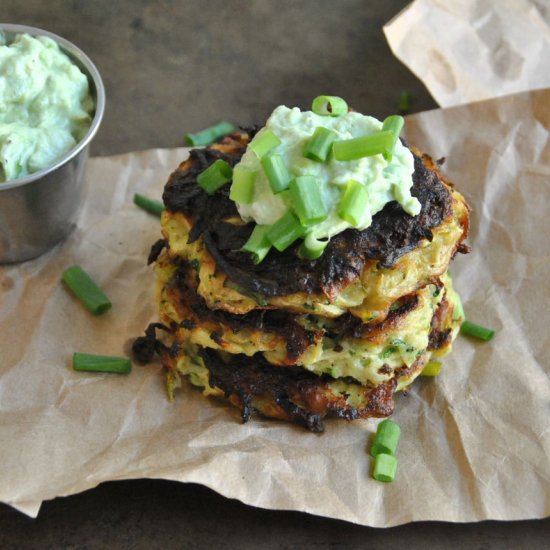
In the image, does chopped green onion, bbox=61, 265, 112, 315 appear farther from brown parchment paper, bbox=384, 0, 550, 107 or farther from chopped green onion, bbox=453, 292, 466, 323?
brown parchment paper, bbox=384, 0, 550, 107

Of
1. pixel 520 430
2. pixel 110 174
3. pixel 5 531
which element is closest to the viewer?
pixel 5 531

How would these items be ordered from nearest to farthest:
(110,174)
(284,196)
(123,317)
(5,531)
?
(284,196) → (5,531) → (123,317) → (110,174)

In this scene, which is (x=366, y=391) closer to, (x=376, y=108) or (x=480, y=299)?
(x=480, y=299)

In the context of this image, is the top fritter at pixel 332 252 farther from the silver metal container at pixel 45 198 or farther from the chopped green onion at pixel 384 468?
the silver metal container at pixel 45 198

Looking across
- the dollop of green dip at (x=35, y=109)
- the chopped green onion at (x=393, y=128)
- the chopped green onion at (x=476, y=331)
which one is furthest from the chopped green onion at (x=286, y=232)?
the dollop of green dip at (x=35, y=109)

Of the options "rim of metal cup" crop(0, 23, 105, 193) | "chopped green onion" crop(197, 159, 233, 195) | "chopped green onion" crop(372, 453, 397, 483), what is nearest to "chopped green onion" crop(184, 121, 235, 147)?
"rim of metal cup" crop(0, 23, 105, 193)

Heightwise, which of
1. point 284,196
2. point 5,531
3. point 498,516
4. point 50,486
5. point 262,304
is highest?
point 284,196

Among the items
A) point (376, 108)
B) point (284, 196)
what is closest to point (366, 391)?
point (284, 196)
